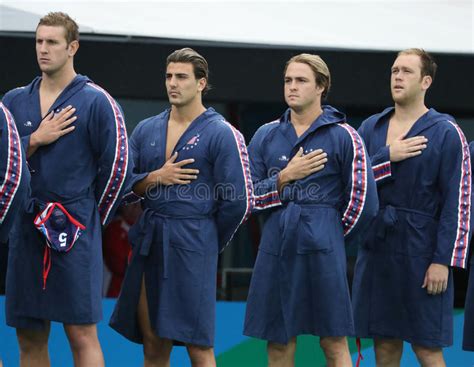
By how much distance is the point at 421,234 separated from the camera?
663 centimetres

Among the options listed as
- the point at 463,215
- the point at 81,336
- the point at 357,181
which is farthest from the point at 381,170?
the point at 81,336

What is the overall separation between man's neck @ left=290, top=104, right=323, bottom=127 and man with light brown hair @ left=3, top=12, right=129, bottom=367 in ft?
3.32

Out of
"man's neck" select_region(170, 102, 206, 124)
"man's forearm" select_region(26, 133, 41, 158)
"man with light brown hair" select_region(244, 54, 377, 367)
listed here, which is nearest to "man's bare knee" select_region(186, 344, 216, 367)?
"man with light brown hair" select_region(244, 54, 377, 367)

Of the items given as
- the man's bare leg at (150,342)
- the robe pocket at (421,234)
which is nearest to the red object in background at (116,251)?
the man's bare leg at (150,342)

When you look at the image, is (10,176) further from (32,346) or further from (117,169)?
(32,346)

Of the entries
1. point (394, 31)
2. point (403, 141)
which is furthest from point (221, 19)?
point (403, 141)

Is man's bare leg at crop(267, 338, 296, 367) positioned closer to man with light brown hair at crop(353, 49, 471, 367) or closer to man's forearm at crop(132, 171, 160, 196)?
man with light brown hair at crop(353, 49, 471, 367)

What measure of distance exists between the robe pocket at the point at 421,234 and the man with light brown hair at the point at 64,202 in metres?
1.61

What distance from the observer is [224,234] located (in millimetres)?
Result: 6398

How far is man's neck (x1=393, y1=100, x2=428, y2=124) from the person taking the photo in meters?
6.79

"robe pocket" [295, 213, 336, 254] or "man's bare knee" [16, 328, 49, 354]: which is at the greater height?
"robe pocket" [295, 213, 336, 254]

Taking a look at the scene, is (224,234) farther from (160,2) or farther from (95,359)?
(160,2)

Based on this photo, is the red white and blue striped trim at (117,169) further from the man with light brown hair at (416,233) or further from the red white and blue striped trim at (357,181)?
the man with light brown hair at (416,233)

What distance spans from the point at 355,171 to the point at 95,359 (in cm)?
164
